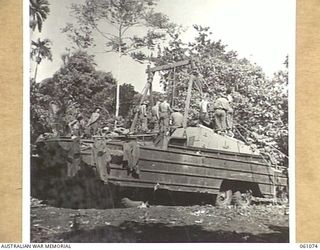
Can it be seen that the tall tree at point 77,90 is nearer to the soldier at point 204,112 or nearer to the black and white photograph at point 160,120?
the black and white photograph at point 160,120

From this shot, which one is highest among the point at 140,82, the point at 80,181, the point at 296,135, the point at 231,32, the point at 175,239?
the point at 231,32

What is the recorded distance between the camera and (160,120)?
1.22 meters

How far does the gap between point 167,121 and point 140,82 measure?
0.34ft

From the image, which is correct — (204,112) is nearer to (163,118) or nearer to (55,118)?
(163,118)

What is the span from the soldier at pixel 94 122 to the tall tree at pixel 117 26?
45 millimetres

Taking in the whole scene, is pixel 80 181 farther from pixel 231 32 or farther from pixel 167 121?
pixel 231 32

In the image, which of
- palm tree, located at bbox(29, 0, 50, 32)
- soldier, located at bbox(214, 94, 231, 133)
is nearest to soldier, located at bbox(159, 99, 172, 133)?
soldier, located at bbox(214, 94, 231, 133)

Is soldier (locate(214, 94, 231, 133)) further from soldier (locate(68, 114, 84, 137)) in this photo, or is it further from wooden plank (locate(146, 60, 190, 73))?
soldier (locate(68, 114, 84, 137))

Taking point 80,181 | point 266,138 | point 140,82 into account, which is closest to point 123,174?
Answer: point 80,181

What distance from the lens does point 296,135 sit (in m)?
1.20

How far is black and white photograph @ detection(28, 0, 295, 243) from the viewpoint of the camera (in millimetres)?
1192

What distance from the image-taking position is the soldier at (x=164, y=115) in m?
1.21

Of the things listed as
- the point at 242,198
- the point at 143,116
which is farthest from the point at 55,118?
the point at 242,198

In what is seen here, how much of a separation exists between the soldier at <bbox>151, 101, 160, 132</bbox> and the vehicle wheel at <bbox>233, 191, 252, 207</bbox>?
0.23 metres
